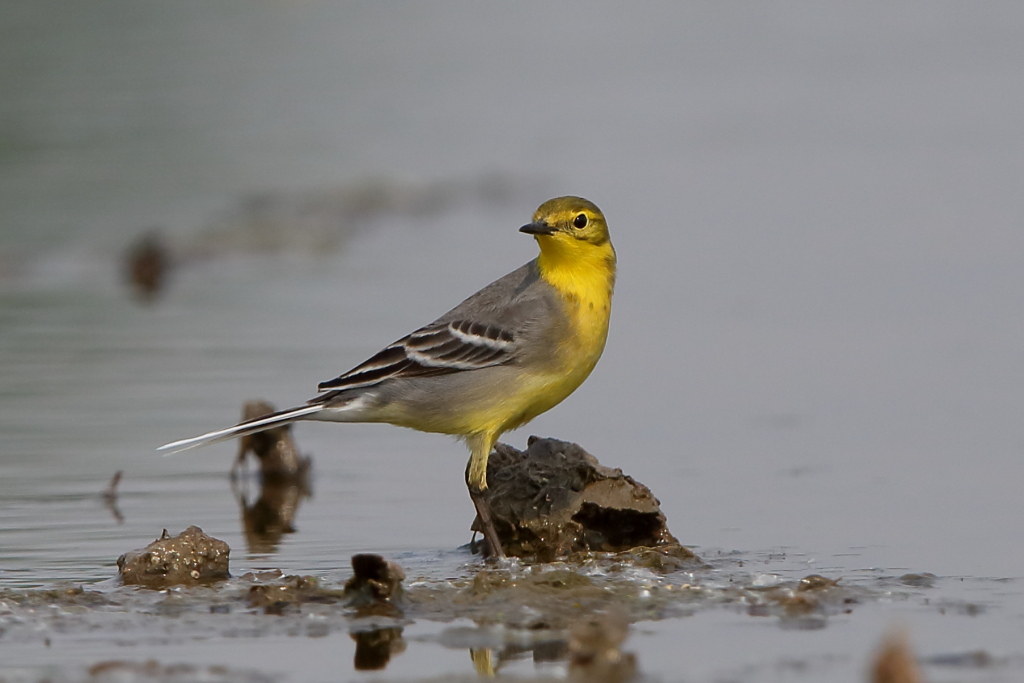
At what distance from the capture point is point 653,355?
42.2 feet

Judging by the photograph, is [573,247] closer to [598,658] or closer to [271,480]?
[271,480]

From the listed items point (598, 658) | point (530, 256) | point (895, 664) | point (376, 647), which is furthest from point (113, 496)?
point (530, 256)

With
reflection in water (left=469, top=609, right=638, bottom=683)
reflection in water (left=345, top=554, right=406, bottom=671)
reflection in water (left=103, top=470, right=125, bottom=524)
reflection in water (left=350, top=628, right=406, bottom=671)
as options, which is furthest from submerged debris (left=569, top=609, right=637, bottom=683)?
reflection in water (left=103, top=470, right=125, bottom=524)

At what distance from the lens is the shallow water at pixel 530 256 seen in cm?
795

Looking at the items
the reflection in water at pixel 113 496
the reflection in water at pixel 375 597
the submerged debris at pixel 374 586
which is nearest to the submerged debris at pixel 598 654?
the reflection in water at pixel 375 597

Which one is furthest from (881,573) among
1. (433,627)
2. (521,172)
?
(521,172)

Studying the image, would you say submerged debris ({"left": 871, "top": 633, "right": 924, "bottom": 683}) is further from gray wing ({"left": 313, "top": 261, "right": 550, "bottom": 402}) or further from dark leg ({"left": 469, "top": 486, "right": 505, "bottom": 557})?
gray wing ({"left": 313, "top": 261, "right": 550, "bottom": 402})

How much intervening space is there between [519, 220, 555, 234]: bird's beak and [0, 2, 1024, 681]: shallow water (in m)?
1.61

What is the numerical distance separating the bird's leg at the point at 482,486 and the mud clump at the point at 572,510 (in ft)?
0.25

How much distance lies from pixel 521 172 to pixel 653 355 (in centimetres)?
936

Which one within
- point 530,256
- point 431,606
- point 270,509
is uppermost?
point 530,256

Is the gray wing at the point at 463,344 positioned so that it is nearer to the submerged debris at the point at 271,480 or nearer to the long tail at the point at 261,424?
the long tail at the point at 261,424

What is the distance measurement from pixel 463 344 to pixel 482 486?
0.79 meters

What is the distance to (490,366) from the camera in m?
9.05
